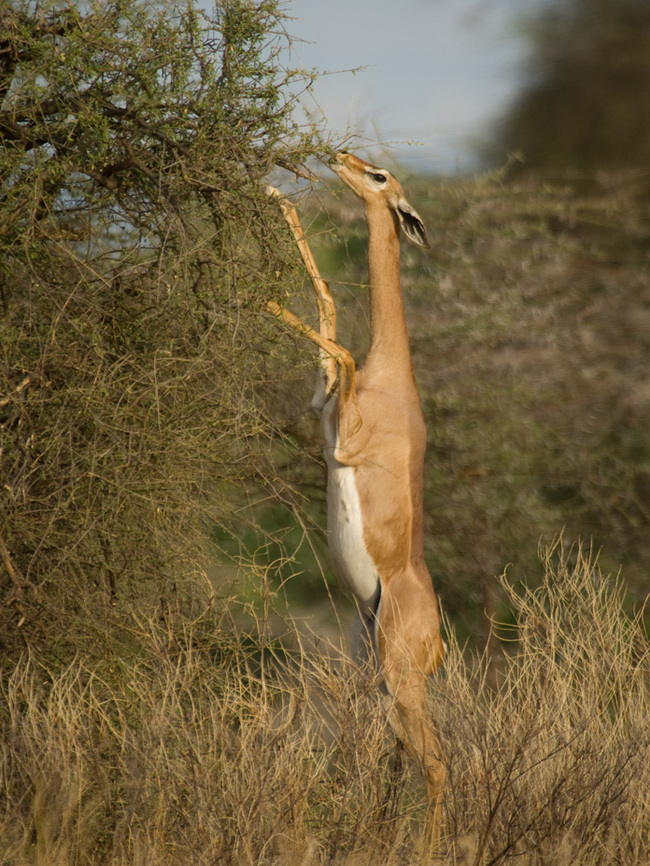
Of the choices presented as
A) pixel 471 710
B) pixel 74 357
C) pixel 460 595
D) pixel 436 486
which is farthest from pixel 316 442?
pixel 74 357

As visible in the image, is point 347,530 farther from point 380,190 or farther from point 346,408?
point 380,190

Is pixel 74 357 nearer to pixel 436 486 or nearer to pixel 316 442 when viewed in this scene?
pixel 316 442

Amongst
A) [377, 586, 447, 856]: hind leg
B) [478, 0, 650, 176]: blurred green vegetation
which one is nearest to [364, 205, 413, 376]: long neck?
[377, 586, 447, 856]: hind leg

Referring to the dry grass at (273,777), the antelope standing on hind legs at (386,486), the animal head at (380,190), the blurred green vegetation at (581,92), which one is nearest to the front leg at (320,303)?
the antelope standing on hind legs at (386,486)

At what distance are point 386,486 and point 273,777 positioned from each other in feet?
3.56

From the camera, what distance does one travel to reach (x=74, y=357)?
2.73 metres

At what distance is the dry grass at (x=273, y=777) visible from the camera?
9.47 ft

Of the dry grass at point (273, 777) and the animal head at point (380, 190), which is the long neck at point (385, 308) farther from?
the dry grass at point (273, 777)

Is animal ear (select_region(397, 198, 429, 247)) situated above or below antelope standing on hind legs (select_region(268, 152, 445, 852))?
above

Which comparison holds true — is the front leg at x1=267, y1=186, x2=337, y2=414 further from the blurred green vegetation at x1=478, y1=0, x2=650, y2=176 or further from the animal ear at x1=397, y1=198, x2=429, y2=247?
the blurred green vegetation at x1=478, y1=0, x2=650, y2=176

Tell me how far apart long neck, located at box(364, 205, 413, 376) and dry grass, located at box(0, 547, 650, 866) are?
3.71 feet

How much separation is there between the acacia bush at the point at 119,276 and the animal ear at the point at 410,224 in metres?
0.78

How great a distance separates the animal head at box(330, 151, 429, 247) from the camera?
348cm

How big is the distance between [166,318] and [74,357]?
0.98ft
